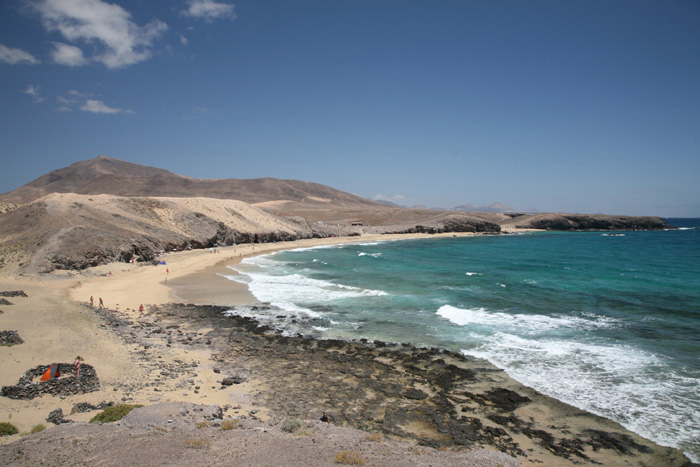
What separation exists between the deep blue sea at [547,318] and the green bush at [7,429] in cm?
926

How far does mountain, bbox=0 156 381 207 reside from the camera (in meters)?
132

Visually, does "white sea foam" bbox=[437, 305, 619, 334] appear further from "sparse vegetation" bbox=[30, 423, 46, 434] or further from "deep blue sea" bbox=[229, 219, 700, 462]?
"sparse vegetation" bbox=[30, 423, 46, 434]

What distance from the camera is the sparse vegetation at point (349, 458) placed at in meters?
5.90

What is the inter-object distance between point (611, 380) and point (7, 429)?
14876 mm

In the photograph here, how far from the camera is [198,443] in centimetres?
636

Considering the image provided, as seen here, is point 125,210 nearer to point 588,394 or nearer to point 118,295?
point 118,295

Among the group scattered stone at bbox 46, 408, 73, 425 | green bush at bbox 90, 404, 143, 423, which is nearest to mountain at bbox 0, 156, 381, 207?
scattered stone at bbox 46, 408, 73, 425

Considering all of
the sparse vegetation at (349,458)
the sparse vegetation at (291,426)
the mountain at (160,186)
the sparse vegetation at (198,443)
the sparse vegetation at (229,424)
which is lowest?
the sparse vegetation at (291,426)

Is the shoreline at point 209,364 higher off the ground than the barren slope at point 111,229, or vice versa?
the barren slope at point 111,229

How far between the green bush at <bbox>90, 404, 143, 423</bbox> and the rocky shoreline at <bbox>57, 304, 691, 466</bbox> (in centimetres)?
104

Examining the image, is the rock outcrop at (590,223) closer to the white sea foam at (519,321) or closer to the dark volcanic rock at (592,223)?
the dark volcanic rock at (592,223)

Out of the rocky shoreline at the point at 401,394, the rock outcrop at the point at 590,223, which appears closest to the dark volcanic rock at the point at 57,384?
the rocky shoreline at the point at 401,394

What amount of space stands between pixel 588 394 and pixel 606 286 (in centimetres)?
1823

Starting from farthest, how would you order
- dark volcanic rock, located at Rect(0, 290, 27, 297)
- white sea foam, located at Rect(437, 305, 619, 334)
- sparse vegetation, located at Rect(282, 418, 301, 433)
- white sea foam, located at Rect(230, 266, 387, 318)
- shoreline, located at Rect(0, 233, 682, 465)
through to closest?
white sea foam, located at Rect(230, 266, 387, 318) → dark volcanic rock, located at Rect(0, 290, 27, 297) → white sea foam, located at Rect(437, 305, 619, 334) → shoreline, located at Rect(0, 233, 682, 465) → sparse vegetation, located at Rect(282, 418, 301, 433)
